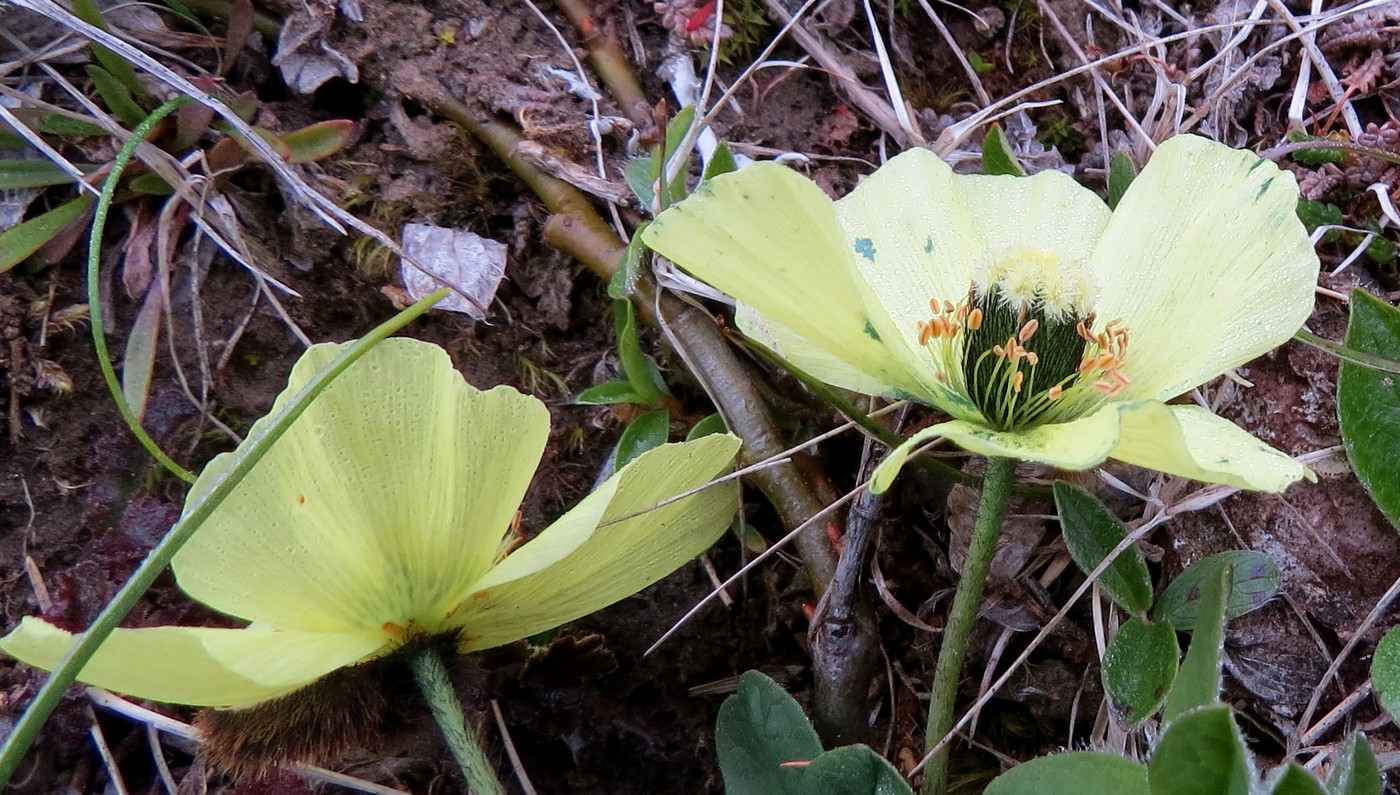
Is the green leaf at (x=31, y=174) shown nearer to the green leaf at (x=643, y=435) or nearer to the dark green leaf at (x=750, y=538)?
the green leaf at (x=643, y=435)

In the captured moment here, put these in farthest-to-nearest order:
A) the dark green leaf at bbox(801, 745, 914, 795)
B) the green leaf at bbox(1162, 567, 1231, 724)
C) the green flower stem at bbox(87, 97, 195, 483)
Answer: the green flower stem at bbox(87, 97, 195, 483) < the dark green leaf at bbox(801, 745, 914, 795) < the green leaf at bbox(1162, 567, 1231, 724)

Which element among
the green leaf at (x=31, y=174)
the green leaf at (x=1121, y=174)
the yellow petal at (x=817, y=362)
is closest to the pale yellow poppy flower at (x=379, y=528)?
the yellow petal at (x=817, y=362)

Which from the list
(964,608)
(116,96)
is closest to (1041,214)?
(964,608)

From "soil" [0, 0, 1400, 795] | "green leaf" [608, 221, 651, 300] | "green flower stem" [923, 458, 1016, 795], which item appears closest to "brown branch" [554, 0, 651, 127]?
"soil" [0, 0, 1400, 795]

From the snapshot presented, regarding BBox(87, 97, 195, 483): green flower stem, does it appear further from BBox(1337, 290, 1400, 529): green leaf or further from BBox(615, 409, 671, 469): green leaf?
BBox(1337, 290, 1400, 529): green leaf

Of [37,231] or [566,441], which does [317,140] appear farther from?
[566,441]

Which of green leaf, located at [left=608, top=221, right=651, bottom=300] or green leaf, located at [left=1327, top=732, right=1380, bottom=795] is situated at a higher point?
green leaf, located at [left=608, top=221, right=651, bottom=300]

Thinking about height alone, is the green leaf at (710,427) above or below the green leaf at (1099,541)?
above

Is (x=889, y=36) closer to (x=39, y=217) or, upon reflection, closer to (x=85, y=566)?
(x=39, y=217)

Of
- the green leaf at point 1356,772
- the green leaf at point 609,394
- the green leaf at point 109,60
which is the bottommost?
the green leaf at point 1356,772
